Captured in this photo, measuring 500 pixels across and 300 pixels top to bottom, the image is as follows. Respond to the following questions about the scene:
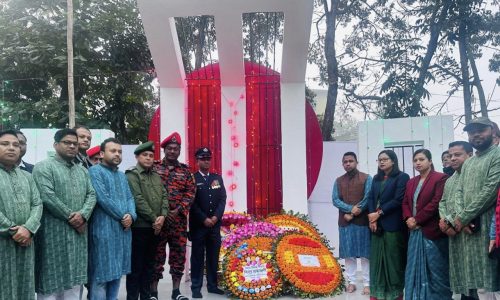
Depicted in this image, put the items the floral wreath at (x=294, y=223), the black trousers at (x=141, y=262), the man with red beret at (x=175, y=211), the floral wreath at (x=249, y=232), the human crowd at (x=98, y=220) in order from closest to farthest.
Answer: the human crowd at (x=98, y=220) < the black trousers at (x=141, y=262) < the man with red beret at (x=175, y=211) < the floral wreath at (x=249, y=232) < the floral wreath at (x=294, y=223)

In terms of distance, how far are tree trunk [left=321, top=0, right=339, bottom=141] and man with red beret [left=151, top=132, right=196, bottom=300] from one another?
30.1ft

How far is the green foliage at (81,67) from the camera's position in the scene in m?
12.4

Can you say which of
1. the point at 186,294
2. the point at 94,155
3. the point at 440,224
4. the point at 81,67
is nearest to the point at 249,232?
the point at 186,294

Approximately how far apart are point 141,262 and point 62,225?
1019 mm

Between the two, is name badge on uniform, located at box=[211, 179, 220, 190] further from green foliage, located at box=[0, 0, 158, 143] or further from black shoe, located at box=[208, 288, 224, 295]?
green foliage, located at box=[0, 0, 158, 143]

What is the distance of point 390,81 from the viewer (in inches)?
454

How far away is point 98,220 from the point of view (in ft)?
13.2

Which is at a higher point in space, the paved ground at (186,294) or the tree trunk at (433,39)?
the tree trunk at (433,39)

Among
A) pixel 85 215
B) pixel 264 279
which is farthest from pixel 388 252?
pixel 85 215

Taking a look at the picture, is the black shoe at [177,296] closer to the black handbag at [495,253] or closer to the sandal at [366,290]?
the sandal at [366,290]

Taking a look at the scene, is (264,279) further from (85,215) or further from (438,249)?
(85,215)

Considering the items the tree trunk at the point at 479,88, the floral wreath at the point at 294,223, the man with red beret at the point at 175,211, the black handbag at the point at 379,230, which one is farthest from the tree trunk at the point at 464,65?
the man with red beret at the point at 175,211

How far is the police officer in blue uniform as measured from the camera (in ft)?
16.9

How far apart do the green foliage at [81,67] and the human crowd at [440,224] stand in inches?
370
